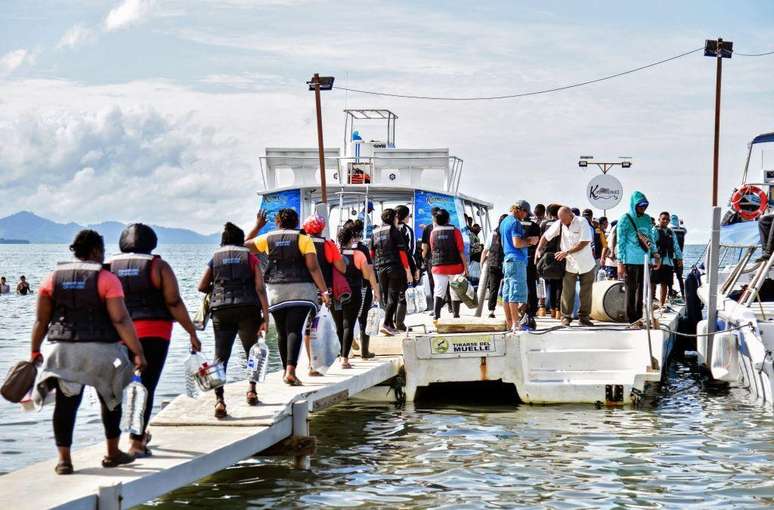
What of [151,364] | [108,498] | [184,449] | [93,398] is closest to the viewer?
[108,498]

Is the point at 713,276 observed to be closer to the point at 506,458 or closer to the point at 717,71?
the point at 506,458

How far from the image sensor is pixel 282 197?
87.8ft

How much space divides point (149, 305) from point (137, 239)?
1.54 ft

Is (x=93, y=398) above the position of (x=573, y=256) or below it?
below

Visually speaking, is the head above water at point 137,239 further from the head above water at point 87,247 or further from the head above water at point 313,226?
the head above water at point 313,226

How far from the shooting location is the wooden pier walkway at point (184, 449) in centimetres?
676

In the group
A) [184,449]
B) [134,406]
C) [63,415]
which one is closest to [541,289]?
[184,449]

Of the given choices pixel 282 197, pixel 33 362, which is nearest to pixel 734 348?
pixel 33 362

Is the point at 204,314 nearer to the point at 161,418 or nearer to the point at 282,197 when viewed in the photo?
the point at 161,418

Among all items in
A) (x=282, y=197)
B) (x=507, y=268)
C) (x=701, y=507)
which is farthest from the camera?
(x=282, y=197)

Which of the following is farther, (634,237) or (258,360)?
(634,237)

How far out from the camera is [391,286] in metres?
14.4

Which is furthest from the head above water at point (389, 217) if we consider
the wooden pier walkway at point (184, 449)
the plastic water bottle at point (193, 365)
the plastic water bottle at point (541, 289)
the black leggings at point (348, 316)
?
the plastic water bottle at point (193, 365)

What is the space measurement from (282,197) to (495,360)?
14.6 metres
